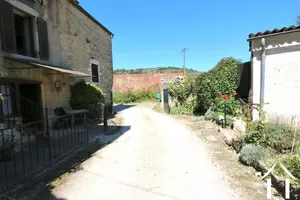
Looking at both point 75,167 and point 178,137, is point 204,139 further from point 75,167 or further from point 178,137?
point 75,167

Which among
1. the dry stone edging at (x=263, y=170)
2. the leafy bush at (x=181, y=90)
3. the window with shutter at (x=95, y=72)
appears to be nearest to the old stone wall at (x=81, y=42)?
the window with shutter at (x=95, y=72)

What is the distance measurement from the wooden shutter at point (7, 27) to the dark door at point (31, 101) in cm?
185

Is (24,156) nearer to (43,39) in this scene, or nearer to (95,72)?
(43,39)

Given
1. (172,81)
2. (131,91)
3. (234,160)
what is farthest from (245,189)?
(131,91)

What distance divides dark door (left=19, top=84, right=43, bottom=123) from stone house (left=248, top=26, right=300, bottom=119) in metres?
7.57

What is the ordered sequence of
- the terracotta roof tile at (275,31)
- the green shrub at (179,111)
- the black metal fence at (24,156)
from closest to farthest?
the black metal fence at (24,156)
the terracotta roof tile at (275,31)
the green shrub at (179,111)

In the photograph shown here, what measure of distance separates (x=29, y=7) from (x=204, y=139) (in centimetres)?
757

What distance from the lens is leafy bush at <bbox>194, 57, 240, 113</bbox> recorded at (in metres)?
10.7

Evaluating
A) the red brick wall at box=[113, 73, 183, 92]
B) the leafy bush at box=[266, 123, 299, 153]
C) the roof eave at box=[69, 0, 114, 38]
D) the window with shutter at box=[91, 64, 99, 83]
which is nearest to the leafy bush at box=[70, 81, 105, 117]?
the window with shutter at box=[91, 64, 99, 83]

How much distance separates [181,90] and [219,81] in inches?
188

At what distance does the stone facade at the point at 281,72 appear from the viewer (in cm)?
638

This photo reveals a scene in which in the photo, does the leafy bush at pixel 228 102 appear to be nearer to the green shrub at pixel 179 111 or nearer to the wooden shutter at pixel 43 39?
the green shrub at pixel 179 111

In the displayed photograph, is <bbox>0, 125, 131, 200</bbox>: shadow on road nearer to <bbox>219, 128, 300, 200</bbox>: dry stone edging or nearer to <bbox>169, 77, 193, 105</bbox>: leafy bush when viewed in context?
<bbox>219, 128, 300, 200</bbox>: dry stone edging

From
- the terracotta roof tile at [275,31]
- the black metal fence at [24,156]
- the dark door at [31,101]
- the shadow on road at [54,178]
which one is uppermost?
the terracotta roof tile at [275,31]
